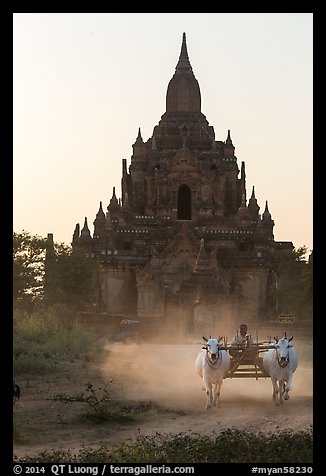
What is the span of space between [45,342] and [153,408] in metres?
12.8

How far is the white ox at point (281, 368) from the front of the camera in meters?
16.6

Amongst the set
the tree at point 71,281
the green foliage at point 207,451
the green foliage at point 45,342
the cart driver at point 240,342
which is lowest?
the green foliage at point 207,451

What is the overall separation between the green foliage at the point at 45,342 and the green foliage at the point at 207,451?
10.4m

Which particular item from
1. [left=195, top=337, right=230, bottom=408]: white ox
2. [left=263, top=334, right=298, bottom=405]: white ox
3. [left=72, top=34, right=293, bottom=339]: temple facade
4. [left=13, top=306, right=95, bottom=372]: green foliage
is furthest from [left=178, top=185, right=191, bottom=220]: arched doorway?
[left=195, top=337, right=230, bottom=408]: white ox

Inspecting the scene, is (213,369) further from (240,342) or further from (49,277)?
(49,277)

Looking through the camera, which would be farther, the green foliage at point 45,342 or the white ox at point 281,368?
the green foliage at point 45,342

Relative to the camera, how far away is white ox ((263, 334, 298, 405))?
16.6 metres

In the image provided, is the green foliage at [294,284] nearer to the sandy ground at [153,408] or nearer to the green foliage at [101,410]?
the sandy ground at [153,408]

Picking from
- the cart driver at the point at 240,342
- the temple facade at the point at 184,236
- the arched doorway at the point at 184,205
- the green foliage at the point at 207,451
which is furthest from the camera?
the arched doorway at the point at 184,205

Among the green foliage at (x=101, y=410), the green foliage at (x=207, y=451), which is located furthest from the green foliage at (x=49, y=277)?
the green foliage at (x=207, y=451)

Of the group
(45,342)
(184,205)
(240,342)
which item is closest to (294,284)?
(184,205)

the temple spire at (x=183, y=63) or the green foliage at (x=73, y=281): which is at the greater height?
the temple spire at (x=183, y=63)
